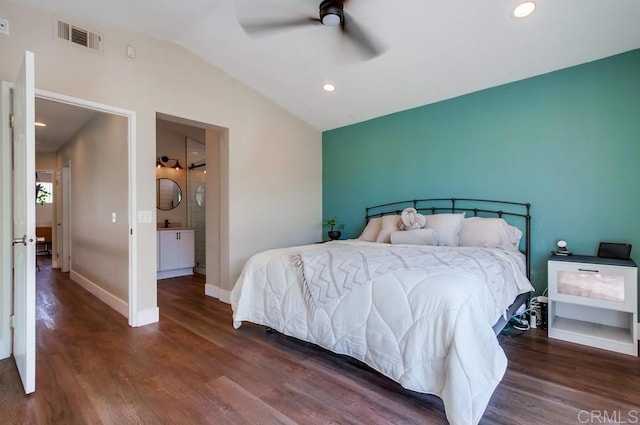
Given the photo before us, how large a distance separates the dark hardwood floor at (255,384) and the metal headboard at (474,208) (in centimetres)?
106

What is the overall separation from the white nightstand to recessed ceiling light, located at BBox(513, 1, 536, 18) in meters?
2.07

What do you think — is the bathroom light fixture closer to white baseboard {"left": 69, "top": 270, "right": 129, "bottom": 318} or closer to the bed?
white baseboard {"left": 69, "top": 270, "right": 129, "bottom": 318}

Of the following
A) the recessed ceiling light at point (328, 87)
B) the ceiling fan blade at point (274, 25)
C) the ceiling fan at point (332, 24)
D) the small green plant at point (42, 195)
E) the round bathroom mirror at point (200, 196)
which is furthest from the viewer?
the small green plant at point (42, 195)

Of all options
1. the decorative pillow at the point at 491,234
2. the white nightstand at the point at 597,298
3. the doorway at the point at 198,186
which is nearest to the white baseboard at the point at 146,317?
the doorway at the point at 198,186

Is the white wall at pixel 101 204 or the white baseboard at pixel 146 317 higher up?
the white wall at pixel 101 204

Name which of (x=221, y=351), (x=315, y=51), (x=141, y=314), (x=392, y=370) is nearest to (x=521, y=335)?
(x=392, y=370)

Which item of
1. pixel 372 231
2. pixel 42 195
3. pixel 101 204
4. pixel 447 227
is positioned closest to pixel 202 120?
pixel 101 204

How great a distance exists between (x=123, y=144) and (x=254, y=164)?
4.96 feet

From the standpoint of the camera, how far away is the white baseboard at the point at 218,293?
407 centimetres

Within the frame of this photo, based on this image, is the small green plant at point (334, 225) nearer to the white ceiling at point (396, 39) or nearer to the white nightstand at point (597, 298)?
the white ceiling at point (396, 39)

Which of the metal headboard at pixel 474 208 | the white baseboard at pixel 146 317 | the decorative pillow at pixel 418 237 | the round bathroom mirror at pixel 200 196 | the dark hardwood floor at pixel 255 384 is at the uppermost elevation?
the round bathroom mirror at pixel 200 196

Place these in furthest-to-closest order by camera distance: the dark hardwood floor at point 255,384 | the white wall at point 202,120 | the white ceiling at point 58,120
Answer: the white ceiling at point 58,120 < the white wall at point 202,120 < the dark hardwood floor at point 255,384

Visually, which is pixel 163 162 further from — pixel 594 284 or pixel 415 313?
pixel 594 284

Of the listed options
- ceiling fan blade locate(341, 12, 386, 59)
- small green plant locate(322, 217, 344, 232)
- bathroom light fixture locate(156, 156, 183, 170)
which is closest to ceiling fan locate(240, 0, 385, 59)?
ceiling fan blade locate(341, 12, 386, 59)
